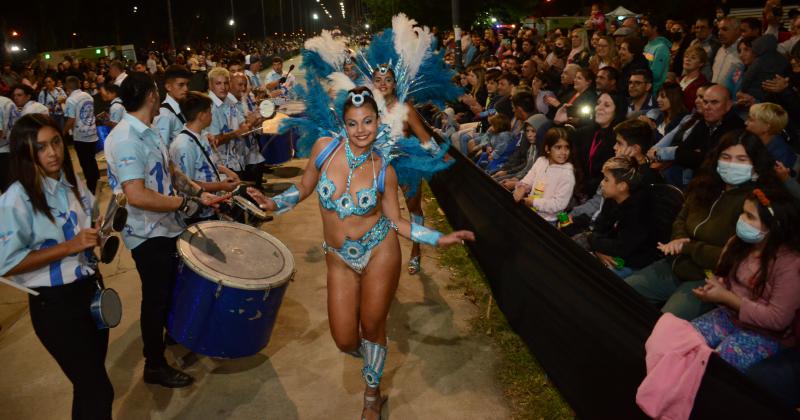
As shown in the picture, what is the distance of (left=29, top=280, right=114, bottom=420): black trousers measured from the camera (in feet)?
9.68

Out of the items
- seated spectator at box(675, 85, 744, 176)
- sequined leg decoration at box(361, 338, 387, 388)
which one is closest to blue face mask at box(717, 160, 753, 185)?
seated spectator at box(675, 85, 744, 176)

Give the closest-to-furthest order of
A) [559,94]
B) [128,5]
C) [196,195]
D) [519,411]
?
[519,411]
[196,195]
[559,94]
[128,5]

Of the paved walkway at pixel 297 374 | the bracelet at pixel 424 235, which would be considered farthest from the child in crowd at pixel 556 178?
the bracelet at pixel 424 235

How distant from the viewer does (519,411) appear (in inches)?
155

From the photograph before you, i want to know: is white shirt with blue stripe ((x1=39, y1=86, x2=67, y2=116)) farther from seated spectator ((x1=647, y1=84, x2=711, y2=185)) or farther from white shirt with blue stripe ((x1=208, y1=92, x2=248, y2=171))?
seated spectator ((x1=647, y1=84, x2=711, y2=185))

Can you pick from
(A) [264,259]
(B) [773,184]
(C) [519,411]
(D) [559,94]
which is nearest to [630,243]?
(B) [773,184]

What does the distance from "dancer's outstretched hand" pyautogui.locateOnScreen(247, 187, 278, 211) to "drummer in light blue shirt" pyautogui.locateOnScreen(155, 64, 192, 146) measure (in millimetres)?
1768

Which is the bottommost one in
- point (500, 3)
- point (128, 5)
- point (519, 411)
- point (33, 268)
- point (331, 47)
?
point (519, 411)

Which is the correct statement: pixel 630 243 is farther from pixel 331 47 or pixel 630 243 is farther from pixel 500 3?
pixel 500 3

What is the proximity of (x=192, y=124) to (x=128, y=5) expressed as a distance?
55.9 meters

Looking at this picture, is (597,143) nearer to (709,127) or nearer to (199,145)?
(709,127)

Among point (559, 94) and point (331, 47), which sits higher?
point (331, 47)

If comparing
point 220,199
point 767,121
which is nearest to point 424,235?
point 220,199

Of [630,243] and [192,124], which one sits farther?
[192,124]
